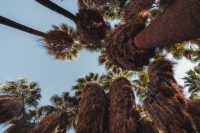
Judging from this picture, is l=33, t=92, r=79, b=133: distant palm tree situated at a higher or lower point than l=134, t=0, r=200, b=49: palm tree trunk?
higher

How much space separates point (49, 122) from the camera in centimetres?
885

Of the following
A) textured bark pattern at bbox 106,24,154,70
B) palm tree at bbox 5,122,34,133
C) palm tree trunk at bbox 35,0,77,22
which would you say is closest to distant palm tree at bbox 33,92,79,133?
palm tree at bbox 5,122,34,133

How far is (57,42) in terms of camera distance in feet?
32.2

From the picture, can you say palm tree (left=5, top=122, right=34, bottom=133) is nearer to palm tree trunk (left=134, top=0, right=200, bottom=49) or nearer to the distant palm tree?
the distant palm tree

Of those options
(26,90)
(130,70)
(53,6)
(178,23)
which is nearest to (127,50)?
(130,70)

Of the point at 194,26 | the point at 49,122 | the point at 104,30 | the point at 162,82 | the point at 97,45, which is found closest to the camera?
the point at 194,26

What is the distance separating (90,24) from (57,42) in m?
1.59

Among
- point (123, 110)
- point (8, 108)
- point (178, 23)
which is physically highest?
point (8, 108)

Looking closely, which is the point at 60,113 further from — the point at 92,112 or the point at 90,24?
the point at 90,24

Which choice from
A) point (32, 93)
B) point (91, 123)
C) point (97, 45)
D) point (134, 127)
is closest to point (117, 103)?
point (91, 123)

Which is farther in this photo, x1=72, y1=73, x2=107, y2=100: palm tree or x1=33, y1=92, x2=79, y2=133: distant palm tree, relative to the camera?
x1=72, y1=73, x2=107, y2=100: palm tree

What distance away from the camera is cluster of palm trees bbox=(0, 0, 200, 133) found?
510 centimetres

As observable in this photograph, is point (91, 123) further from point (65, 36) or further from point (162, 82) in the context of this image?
point (65, 36)

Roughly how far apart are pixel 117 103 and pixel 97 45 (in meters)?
4.91
